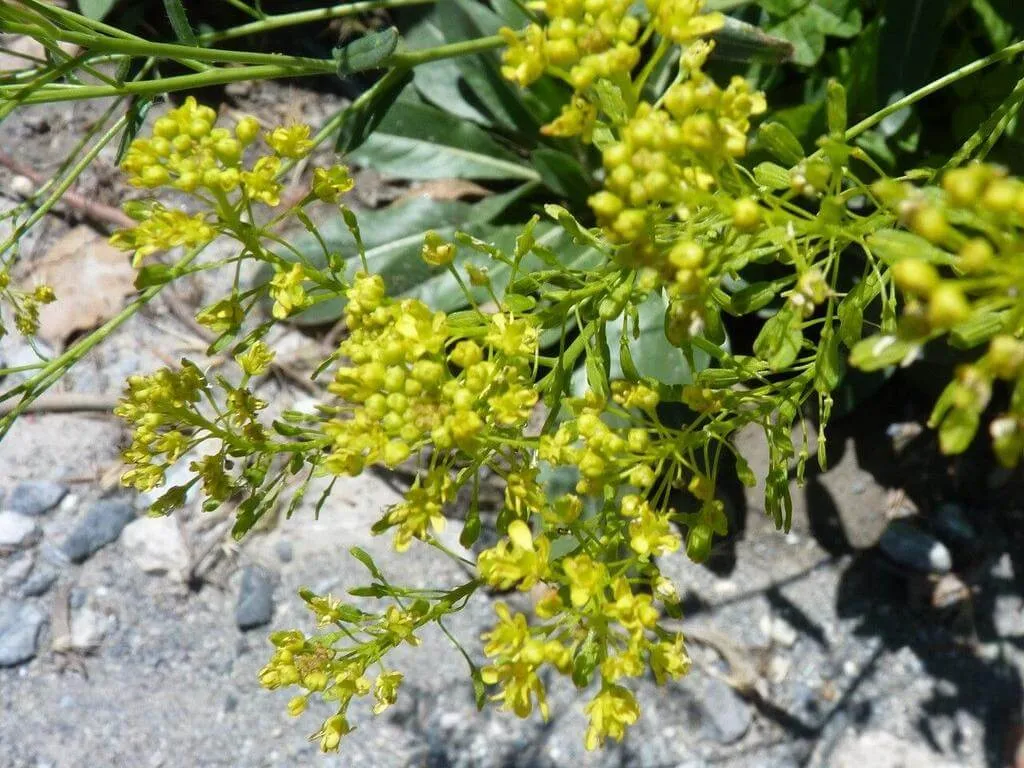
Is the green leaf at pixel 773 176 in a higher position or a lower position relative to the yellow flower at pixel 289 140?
lower

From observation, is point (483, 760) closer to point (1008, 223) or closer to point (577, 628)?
point (577, 628)

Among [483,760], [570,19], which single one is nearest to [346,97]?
[570,19]

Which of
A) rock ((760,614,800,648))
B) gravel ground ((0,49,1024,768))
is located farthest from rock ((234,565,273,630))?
rock ((760,614,800,648))

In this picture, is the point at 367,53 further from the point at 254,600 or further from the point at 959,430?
the point at 254,600

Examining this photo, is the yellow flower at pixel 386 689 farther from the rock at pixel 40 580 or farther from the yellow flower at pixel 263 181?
the rock at pixel 40 580

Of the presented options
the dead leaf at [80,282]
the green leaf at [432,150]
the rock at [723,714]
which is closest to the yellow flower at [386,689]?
the rock at [723,714]

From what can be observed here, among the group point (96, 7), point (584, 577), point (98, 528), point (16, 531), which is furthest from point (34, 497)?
point (584, 577)

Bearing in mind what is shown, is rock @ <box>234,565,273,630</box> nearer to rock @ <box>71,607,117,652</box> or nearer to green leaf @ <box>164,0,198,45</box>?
rock @ <box>71,607,117,652</box>
